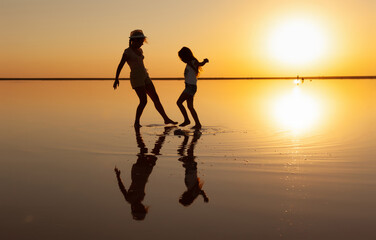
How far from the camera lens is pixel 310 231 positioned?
3.80 metres

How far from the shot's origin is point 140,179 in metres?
5.84

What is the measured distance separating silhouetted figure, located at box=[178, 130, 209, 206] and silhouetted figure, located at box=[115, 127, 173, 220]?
0.41 m

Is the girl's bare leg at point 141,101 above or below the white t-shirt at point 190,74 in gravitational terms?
below

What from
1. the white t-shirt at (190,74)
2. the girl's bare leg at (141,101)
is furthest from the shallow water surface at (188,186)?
the white t-shirt at (190,74)

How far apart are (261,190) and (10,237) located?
104 inches

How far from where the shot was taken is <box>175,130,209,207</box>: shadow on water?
488cm

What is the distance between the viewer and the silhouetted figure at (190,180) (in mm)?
4876

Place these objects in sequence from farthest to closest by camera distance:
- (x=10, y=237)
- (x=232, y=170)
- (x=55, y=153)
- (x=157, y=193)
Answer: (x=55, y=153) < (x=232, y=170) < (x=157, y=193) < (x=10, y=237)

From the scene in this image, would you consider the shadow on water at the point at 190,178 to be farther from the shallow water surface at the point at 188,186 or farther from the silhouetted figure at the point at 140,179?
the silhouetted figure at the point at 140,179

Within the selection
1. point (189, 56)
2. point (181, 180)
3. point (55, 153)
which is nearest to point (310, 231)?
point (181, 180)

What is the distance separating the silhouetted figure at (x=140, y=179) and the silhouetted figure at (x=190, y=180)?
0.41 metres

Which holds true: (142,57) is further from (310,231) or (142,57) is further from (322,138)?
(310,231)

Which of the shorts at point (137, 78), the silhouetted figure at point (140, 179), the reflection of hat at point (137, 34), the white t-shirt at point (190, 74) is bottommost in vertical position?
the silhouetted figure at point (140, 179)

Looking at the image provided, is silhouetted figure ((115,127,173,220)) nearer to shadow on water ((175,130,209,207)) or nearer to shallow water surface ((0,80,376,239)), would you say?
shallow water surface ((0,80,376,239))
